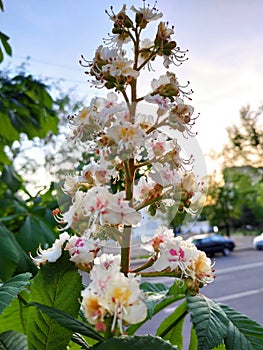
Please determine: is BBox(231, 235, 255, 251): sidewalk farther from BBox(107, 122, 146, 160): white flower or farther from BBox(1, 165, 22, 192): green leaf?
BBox(107, 122, 146, 160): white flower

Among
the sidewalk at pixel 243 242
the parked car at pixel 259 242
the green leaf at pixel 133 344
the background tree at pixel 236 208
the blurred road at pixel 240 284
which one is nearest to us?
the green leaf at pixel 133 344

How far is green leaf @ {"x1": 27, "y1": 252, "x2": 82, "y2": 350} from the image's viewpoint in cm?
25

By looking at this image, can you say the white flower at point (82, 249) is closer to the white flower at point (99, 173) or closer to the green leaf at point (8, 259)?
the white flower at point (99, 173)

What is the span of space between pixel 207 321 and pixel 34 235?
0.47 metres

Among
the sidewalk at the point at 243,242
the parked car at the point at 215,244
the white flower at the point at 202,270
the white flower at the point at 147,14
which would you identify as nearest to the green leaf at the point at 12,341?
the white flower at the point at 202,270

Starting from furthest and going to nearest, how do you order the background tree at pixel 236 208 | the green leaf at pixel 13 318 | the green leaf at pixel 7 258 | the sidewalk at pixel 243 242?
the background tree at pixel 236 208
the sidewalk at pixel 243 242
the green leaf at pixel 7 258
the green leaf at pixel 13 318

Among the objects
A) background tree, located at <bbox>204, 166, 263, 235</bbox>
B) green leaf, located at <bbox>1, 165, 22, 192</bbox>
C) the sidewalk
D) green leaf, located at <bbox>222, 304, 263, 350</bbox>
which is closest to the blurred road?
the sidewalk

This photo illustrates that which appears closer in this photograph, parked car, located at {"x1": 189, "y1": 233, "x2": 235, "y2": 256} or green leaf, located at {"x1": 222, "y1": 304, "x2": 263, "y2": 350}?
green leaf, located at {"x1": 222, "y1": 304, "x2": 263, "y2": 350}

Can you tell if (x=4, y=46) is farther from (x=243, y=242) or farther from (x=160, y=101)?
(x=243, y=242)

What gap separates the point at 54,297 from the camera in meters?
0.25

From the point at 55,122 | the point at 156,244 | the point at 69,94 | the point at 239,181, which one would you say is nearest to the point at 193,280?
the point at 156,244

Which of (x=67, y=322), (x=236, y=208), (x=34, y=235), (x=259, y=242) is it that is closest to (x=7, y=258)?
(x=34, y=235)

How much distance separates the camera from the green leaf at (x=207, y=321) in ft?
0.73

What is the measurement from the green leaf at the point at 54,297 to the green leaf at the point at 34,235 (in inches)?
15.4
